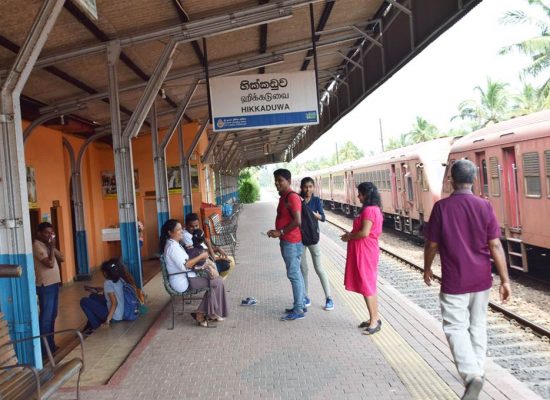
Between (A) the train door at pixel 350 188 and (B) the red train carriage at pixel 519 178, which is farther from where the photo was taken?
(A) the train door at pixel 350 188

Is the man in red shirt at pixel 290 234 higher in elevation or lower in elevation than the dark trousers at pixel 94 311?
higher

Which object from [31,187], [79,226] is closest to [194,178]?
[79,226]

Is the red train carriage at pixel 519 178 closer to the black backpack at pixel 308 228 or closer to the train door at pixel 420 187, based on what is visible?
the train door at pixel 420 187

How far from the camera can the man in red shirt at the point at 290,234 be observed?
6.10 m

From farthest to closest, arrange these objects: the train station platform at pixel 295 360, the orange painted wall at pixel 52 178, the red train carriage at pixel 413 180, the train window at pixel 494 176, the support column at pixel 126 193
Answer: the red train carriage at pixel 413 180, the orange painted wall at pixel 52 178, the train window at pixel 494 176, the support column at pixel 126 193, the train station platform at pixel 295 360

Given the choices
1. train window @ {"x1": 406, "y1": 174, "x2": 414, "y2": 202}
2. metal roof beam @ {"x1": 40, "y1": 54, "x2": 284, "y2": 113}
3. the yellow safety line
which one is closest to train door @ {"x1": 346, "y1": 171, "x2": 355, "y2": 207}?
train window @ {"x1": 406, "y1": 174, "x2": 414, "y2": 202}

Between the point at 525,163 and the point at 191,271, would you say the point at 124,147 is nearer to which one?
the point at 191,271

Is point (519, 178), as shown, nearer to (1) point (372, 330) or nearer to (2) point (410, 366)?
(1) point (372, 330)

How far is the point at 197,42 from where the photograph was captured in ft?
26.3

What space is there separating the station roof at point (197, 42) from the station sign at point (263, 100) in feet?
1.97

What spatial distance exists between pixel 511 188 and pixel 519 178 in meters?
0.39

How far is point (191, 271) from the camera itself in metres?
6.09

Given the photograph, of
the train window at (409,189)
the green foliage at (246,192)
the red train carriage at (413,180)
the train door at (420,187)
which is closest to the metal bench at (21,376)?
the red train carriage at (413,180)

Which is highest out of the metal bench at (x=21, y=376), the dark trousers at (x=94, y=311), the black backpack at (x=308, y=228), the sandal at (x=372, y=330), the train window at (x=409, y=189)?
the train window at (x=409, y=189)
